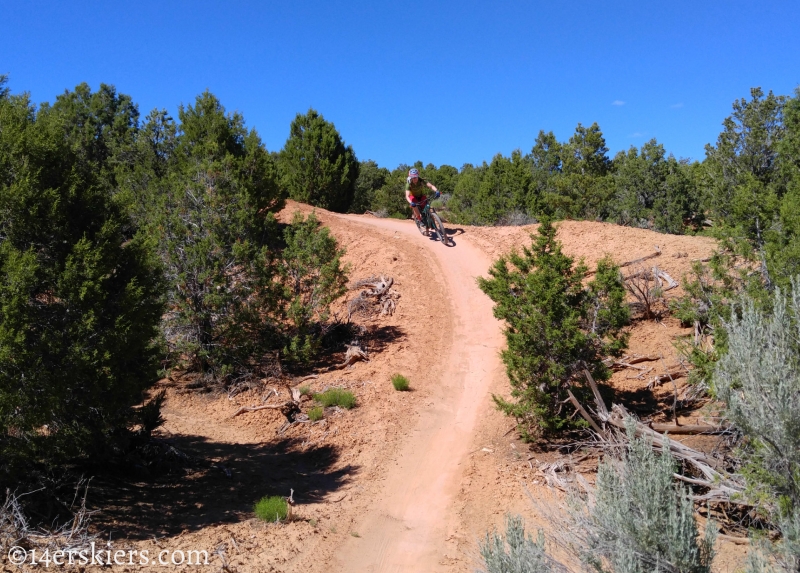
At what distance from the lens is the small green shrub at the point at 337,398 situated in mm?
10352

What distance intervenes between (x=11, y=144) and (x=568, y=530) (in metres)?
6.55

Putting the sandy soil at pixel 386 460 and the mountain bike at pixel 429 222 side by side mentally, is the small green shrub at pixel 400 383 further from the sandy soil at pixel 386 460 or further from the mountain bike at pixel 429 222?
the mountain bike at pixel 429 222

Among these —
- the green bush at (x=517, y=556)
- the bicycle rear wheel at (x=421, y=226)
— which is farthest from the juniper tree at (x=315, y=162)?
the green bush at (x=517, y=556)

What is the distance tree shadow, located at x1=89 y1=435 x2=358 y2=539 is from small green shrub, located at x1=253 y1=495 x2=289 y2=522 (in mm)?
211

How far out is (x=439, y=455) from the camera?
29.2 ft

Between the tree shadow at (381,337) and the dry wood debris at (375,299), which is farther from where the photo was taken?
the dry wood debris at (375,299)

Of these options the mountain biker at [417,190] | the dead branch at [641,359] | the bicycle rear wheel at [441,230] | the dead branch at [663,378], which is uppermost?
the mountain biker at [417,190]

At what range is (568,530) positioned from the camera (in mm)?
4484

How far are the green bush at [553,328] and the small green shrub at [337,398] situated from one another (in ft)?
9.69

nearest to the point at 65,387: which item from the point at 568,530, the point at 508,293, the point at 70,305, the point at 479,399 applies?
the point at 70,305

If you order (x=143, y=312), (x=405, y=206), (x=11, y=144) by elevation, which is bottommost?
(x=143, y=312)

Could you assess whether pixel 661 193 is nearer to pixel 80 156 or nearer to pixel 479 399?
pixel 479 399

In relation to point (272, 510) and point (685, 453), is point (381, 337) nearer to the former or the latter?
point (272, 510)

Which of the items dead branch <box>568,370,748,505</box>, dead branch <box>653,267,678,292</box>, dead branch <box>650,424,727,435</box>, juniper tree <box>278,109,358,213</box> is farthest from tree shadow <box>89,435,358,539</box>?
juniper tree <box>278,109,358,213</box>
